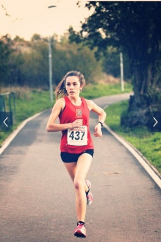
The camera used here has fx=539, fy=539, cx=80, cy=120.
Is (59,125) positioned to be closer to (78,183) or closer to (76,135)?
(76,135)

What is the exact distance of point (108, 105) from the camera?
104ft

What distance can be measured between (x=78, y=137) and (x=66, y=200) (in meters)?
6.51

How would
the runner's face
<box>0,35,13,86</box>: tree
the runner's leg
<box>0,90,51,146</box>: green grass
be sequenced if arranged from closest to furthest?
the runner's face, the runner's leg, <box>0,35,13,86</box>: tree, <box>0,90,51,146</box>: green grass

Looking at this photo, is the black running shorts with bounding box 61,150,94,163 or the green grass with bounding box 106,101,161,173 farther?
the green grass with bounding box 106,101,161,173

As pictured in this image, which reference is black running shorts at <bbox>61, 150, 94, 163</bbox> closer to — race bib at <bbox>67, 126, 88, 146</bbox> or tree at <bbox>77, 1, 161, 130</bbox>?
race bib at <bbox>67, 126, 88, 146</bbox>

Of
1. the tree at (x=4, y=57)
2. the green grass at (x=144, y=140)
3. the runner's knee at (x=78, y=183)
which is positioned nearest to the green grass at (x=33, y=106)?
the green grass at (x=144, y=140)

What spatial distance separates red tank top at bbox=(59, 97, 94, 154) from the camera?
149 inches

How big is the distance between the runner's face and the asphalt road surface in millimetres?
1811

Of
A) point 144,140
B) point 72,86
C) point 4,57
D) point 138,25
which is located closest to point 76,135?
point 72,86

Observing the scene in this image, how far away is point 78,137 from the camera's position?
4191 millimetres

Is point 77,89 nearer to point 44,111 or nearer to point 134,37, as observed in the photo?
point 134,37

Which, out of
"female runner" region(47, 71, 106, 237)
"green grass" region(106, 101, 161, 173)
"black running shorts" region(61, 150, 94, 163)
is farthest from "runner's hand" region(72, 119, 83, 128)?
"green grass" region(106, 101, 161, 173)

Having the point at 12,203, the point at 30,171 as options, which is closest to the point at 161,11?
the point at 30,171

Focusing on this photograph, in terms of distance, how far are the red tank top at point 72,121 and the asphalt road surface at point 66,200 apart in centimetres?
114
